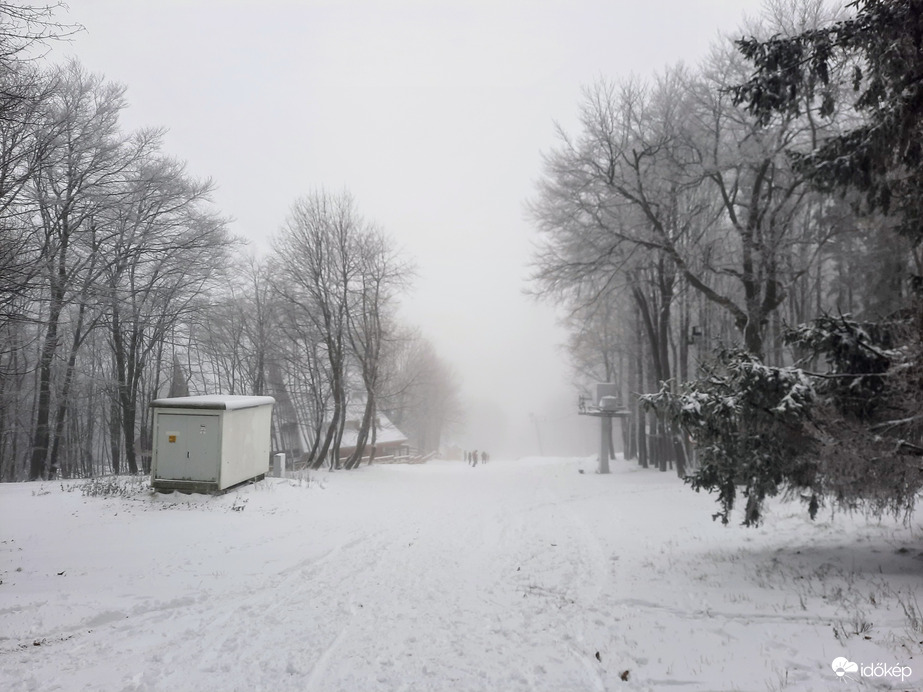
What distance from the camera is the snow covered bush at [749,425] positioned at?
265 inches

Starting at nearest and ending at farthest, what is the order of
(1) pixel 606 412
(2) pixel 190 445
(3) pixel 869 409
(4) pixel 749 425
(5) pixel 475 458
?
(3) pixel 869 409 < (4) pixel 749 425 < (2) pixel 190 445 < (1) pixel 606 412 < (5) pixel 475 458

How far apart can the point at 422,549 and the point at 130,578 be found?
3985mm

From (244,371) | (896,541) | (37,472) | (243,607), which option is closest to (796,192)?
(896,541)

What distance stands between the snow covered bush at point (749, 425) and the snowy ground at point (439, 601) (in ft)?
3.57

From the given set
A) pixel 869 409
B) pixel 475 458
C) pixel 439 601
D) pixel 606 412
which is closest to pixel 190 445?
pixel 439 601

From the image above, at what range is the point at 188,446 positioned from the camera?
1248 centimetres

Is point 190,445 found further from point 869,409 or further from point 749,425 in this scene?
point 869,409

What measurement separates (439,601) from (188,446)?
26.6 feet

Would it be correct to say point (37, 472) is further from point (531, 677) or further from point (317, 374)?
point (531, 677)

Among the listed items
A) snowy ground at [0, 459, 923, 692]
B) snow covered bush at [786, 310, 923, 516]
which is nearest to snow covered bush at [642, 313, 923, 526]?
snow covered bush at [786, 310, 923, 516]

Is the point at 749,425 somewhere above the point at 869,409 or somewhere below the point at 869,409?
below

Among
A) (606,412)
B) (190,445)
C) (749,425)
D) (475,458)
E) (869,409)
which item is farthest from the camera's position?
(475,458)

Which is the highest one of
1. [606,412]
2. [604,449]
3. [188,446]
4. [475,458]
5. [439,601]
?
[606,412]

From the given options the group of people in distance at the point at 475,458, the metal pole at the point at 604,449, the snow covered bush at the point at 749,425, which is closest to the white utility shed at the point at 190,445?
the snow covered bush at the point at 749,425
